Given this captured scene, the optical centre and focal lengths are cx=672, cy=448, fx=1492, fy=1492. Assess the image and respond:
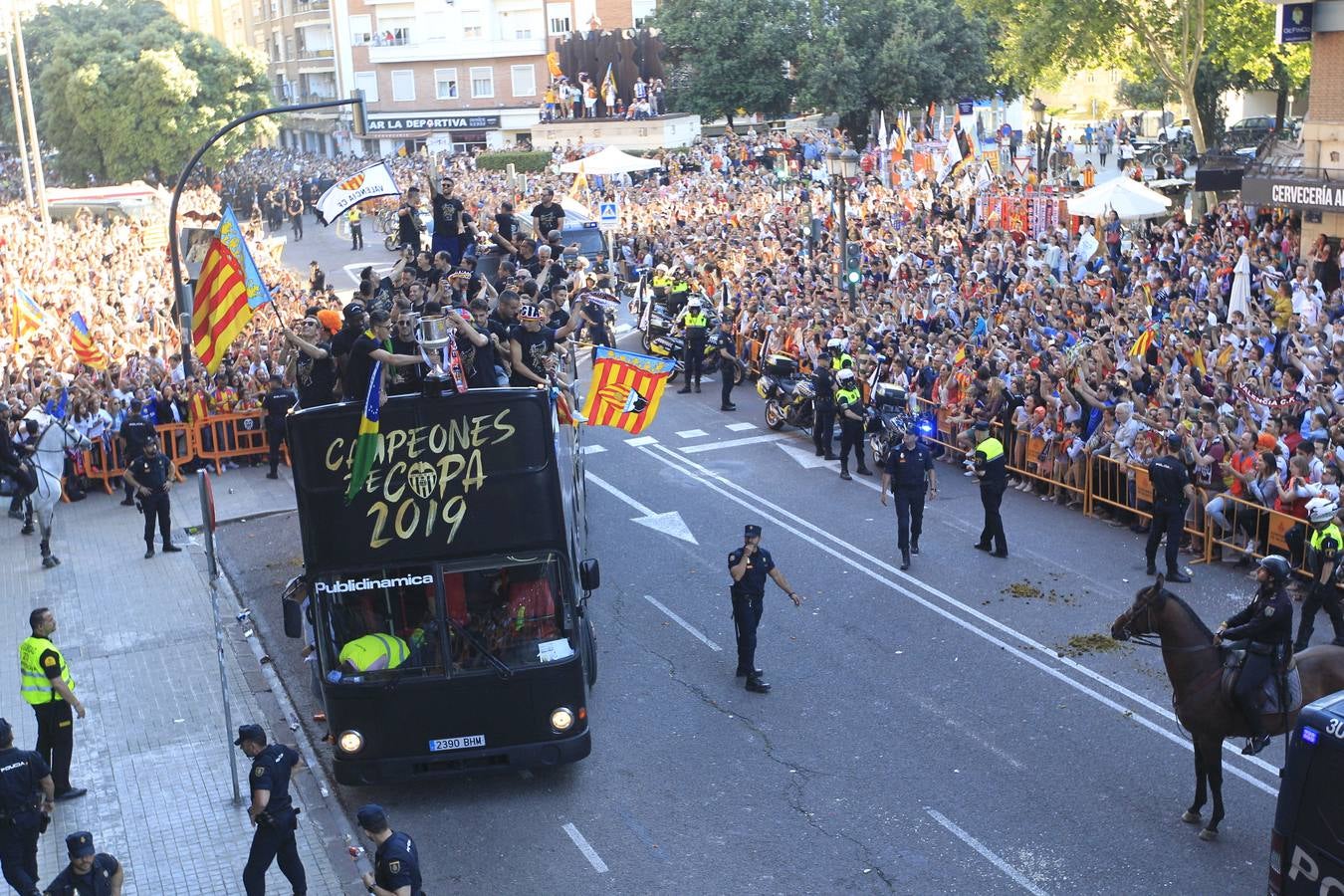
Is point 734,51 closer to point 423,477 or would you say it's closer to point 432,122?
point 432,122

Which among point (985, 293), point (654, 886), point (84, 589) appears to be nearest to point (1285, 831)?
point (654, 886)

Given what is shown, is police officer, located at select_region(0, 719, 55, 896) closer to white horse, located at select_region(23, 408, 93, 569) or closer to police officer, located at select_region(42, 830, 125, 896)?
police officer, located at select_region(42, 830, 125, 896)

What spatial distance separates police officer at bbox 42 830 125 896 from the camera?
845 cm

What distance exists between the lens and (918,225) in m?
33.6

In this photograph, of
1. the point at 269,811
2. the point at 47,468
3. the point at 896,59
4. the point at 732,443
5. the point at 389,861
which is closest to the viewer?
the point at 389,861

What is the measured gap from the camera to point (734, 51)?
64312mm

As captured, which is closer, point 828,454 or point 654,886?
point 654,886

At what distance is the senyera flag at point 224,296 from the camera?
16703 mm

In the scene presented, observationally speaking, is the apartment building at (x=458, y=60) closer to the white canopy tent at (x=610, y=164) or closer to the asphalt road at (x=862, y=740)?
the white canopy tent at (x=610, y=164)

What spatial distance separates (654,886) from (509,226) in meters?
12.8

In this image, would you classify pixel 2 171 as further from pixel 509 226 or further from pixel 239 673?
pixel 239 673

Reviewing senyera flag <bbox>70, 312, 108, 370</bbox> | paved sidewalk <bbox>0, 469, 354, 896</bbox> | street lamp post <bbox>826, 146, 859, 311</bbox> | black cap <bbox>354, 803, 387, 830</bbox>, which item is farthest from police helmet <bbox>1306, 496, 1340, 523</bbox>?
senyera flag <bbox>70, 312, 108, 370</bbox>

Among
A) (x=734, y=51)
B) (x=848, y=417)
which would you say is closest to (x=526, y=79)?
(x=734, y=51)

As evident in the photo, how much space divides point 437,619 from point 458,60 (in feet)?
248
